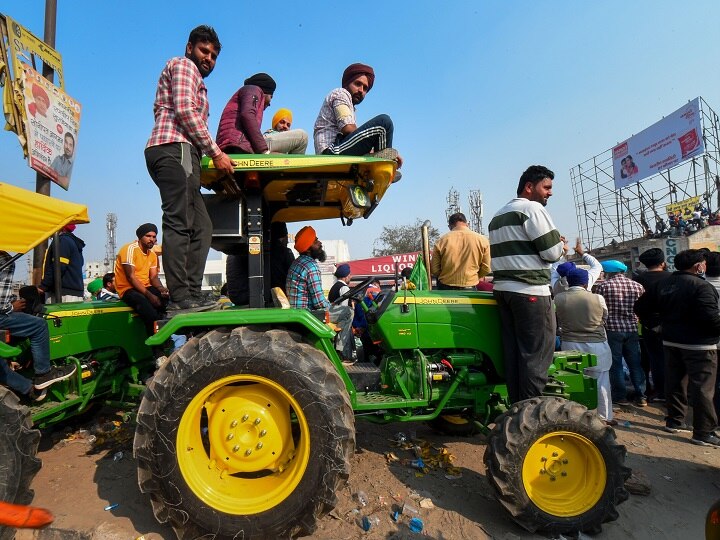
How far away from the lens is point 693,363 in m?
4.31

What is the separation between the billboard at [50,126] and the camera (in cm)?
447

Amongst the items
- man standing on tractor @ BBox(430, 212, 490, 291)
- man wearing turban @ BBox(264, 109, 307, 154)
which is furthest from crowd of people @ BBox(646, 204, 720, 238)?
man wearing turban @ BBox(264, 109, 307, 154)

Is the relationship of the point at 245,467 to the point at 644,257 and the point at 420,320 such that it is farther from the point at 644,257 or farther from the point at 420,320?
Result: the point at 644,257

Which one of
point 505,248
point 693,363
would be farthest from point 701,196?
point 505,248

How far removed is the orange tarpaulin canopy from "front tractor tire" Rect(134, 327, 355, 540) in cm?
159

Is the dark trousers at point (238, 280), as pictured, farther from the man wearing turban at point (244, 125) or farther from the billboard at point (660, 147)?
the billboard at point (660, 147)

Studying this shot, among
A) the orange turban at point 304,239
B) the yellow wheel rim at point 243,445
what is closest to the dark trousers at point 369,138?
the orange turban at point 304,239

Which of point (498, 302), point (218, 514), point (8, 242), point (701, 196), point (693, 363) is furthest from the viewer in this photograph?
point (701, 196)

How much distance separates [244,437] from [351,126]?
88.8 inches

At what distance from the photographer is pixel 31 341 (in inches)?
140

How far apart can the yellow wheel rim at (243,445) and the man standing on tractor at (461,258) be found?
280 cm

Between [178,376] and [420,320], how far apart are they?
5.72 feet

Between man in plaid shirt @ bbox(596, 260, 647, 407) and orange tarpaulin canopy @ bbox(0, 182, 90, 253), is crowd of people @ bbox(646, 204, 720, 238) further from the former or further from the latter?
orange tarpaulin canopy @ bbox(0, 182, 90, 253)

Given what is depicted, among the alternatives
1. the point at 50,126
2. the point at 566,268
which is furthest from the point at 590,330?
the point at 50,126
